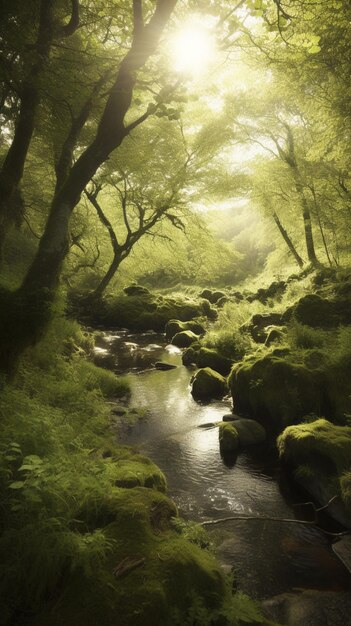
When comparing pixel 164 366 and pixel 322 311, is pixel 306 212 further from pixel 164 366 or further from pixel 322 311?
pixel 164 366

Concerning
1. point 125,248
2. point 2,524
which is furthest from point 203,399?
point 125,248

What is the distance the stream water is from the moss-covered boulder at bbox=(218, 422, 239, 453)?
0.55ft

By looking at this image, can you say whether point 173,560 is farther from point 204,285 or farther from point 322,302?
point 204,285

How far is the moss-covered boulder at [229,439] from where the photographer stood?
266 inches

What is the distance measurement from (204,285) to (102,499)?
3944 centimetres

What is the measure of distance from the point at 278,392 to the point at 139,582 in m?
5.60

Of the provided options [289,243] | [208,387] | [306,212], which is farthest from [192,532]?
[289,243]

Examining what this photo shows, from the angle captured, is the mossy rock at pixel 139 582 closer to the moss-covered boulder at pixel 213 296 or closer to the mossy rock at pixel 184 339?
the mossy rock at pixel 184 339

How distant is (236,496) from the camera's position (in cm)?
542

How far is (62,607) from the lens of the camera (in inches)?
95.6

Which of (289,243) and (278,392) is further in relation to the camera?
(289,243)

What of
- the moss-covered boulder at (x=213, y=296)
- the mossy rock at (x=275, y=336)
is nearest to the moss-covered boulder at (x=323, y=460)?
the mossy rock at (x=275, y=336)

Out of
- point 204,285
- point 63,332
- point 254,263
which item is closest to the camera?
point 63,332

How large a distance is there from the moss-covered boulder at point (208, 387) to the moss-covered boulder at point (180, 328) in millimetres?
7166
